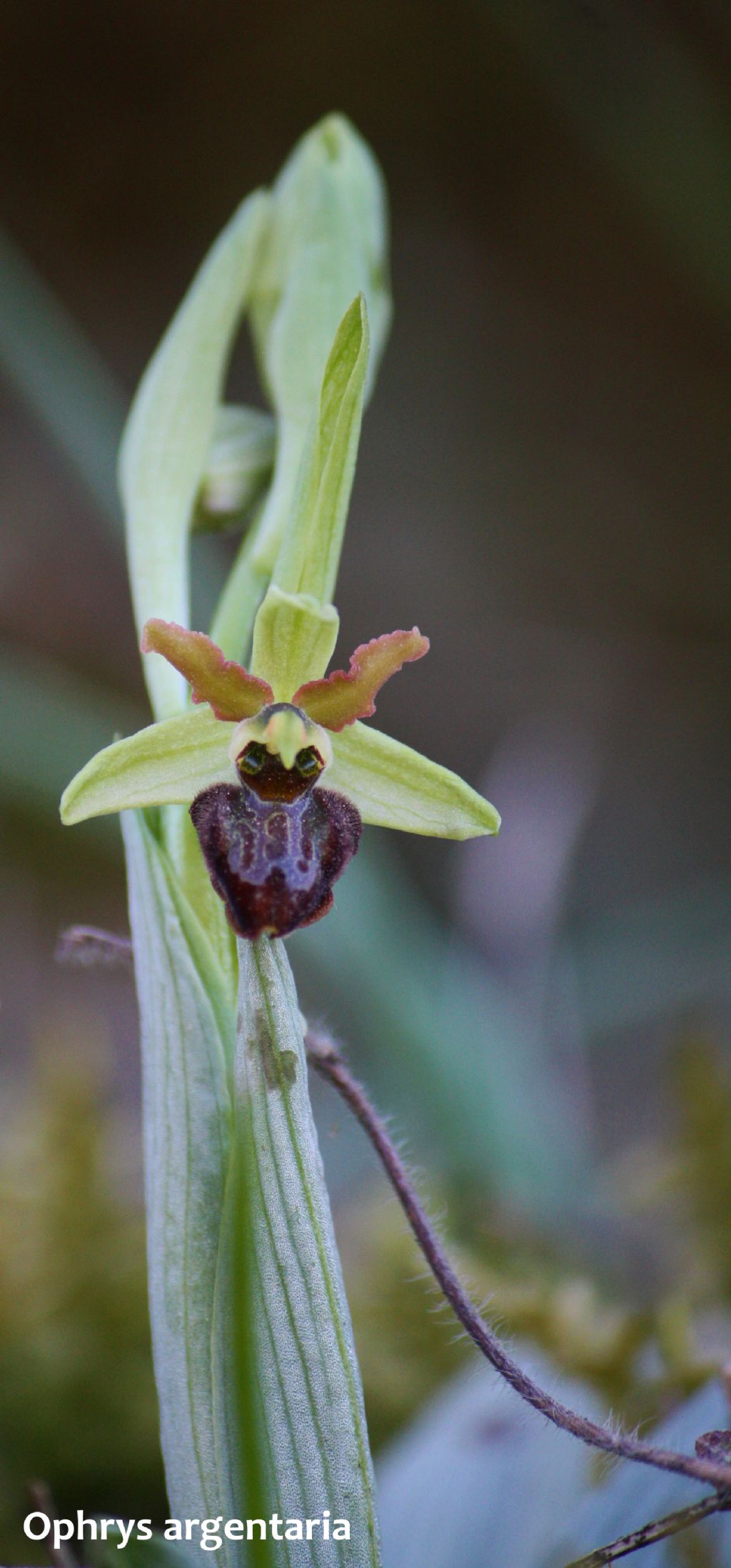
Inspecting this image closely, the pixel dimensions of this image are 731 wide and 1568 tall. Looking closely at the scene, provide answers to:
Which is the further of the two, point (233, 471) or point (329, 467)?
point (233, 471)

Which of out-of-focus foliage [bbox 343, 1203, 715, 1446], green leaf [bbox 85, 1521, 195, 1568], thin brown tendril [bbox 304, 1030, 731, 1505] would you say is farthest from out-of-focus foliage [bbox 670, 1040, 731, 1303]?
green leaf [bbox 85, 1521, 195, 1568]

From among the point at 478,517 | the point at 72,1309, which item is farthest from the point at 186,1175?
the point at 478,517

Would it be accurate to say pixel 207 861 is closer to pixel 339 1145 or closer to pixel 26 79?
pixel 339 1145

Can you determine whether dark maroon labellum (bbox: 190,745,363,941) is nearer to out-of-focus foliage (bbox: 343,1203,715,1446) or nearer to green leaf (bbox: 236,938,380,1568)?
green leaf (bbox: 236,938,380,1568)

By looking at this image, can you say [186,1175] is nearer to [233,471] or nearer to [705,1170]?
[233,471]

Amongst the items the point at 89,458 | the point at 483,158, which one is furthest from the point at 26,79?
the point at 89,458

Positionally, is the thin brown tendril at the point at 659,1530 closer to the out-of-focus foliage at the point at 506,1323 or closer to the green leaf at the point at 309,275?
the out-of-focus foliage at the point at 506,1323

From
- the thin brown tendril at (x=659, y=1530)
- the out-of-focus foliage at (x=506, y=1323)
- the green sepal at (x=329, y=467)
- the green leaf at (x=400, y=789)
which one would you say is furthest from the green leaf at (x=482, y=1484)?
the green sepal at (x=329, y=467)
